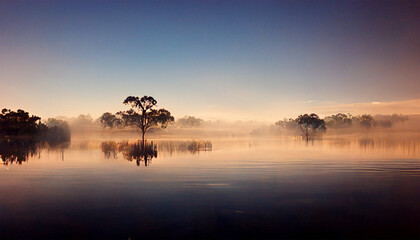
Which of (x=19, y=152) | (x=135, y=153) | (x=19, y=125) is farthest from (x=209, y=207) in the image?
(x=19, y=125)

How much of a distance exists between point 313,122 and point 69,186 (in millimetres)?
131459

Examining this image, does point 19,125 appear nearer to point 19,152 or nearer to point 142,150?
point 19,152

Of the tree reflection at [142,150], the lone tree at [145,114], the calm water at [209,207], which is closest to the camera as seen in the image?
the calm water at [209,207]

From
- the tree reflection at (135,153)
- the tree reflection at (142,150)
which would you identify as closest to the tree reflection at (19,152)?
the tree reflection at (142,150)

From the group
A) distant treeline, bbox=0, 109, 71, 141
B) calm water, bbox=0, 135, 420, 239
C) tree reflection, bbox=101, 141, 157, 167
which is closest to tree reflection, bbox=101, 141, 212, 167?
tree reflection, bbox=101, 141, 157, 167

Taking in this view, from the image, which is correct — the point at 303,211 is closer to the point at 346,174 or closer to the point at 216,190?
the point at 216,190

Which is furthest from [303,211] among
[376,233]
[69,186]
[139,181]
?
[69,186]

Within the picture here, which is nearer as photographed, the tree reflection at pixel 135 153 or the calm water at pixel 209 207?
the calm water at pixel 209 207

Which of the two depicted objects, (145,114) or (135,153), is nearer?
(135,153)

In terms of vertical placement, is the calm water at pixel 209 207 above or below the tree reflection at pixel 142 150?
above

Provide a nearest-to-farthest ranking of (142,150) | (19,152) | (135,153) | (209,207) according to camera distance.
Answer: (209,207)
(135,153)
(19,152)
(142,150)

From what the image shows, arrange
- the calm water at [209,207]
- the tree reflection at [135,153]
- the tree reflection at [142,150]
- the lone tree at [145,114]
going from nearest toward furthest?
the calm water at [209,207]
the tree reflection at [135,153]
the tree reflection at [142,150]
the lone tree at [145,114]

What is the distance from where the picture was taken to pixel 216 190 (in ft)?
58.2

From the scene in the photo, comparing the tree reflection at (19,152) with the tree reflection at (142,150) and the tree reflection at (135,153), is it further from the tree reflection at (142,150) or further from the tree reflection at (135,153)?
the tree reflection at (135,153)
